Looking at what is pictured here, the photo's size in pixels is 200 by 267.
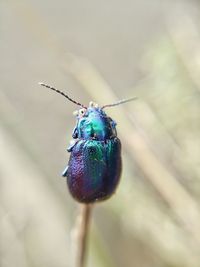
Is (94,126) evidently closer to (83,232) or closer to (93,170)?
(93,170)

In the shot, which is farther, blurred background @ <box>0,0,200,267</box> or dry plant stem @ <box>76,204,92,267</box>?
blurred background @ <box>0,0,200,267</box>

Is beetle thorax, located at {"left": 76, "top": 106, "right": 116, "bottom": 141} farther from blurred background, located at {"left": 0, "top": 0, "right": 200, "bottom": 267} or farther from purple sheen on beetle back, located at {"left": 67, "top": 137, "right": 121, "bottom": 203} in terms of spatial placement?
blurred background, located at {"left": 0, "top": 0, "right": 200, "bottom": 267}

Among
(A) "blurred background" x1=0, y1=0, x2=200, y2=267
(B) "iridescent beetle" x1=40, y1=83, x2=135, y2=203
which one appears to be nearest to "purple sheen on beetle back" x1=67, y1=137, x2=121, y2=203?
(B) "iridescent beetle" x1=40, y1=83, x2=135, y2=203

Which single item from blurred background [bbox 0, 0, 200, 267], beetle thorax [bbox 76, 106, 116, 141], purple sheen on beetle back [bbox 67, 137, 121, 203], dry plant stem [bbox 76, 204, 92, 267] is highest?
beetle thorax [bbox 76, 106, 116, 141]

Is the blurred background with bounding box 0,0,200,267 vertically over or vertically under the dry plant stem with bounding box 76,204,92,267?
under

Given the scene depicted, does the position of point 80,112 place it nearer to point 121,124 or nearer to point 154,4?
point 121,124

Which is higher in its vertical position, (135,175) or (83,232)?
(83,232)

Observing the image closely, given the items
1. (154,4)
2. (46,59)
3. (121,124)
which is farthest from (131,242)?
(154,4)

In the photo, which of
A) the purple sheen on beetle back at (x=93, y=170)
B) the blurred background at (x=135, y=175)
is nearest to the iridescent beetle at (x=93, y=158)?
the purple sheen on beetle back at (x=93, y=170)

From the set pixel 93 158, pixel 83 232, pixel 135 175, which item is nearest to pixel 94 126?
pixel 93 158
